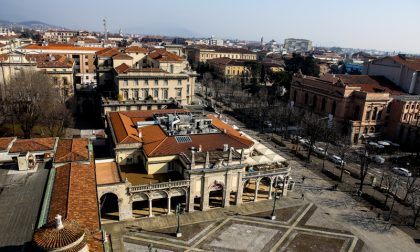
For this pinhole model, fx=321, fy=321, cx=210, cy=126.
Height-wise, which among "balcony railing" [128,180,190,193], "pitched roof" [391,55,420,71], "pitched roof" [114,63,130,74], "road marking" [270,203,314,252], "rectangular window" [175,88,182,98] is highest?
"pitched roof" [391,55,420,71]

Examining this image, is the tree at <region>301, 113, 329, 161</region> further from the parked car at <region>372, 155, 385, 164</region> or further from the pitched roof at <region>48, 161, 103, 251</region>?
the pitched roof at <region>48, 161, 103, 251</region>

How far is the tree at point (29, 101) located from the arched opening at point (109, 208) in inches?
1097

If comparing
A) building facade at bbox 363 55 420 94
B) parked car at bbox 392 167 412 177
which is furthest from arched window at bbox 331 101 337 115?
parked car at bbox 392 167 412 177

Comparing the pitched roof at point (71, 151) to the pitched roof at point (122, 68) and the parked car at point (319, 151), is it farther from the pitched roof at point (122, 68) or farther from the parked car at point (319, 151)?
the parked car at point (319, 151)

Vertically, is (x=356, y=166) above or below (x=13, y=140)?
below

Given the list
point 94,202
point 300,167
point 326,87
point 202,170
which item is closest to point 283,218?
point 202,170

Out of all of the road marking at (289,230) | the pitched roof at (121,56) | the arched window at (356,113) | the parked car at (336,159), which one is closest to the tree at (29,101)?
the pitched roof at (121,56)

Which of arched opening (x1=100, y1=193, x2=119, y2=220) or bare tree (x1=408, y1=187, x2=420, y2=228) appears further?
bare tree (x1=408, y1=187, x2=420, y2=228)

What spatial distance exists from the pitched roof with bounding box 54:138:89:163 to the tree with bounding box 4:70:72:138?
25769 millimetres

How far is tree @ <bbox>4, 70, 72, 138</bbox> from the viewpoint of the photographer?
66.8 metres

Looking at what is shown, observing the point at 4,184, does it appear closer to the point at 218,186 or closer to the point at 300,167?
the point at 218,186

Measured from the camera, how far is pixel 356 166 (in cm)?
7206

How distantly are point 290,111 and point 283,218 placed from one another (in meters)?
51.2

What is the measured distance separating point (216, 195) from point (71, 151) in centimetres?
2377
